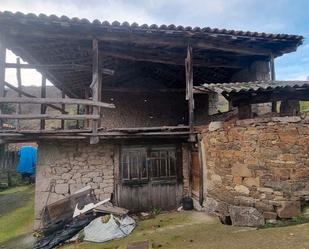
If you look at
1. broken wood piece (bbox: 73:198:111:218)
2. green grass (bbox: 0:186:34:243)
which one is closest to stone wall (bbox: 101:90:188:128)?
broken wood piece (bbox: 73:198:111:218)

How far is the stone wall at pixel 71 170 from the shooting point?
29.1ft

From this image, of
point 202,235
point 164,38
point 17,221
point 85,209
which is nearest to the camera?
point 202,235

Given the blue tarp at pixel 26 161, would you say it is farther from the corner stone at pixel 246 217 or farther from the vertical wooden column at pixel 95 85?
the corner stone at pixel 246 217

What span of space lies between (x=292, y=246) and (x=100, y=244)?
169 inches

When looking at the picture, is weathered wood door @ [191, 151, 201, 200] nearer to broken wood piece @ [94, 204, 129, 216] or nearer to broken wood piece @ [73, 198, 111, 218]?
broken wood piece @ [94, 204, 129, 216]

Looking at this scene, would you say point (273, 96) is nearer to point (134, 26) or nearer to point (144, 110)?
point (134, 26)

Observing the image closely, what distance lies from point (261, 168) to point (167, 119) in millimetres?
5402

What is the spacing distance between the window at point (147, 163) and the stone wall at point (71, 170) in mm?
475

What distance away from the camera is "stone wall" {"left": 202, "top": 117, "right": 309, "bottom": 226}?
6152 mm

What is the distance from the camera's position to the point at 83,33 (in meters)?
7.39

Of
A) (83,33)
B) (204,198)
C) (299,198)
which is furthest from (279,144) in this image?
(83,33)

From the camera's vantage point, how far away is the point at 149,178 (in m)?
9.71

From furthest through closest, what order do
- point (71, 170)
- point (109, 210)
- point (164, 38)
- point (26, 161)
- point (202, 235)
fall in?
point (26, 161), point (71, 170), point (109, 210), point (164, 38), point (202, 235)

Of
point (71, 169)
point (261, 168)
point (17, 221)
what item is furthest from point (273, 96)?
point (17, 221)
